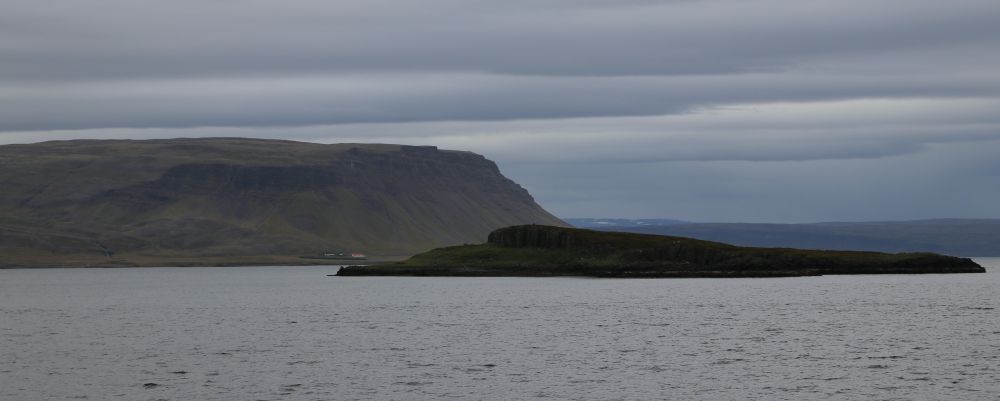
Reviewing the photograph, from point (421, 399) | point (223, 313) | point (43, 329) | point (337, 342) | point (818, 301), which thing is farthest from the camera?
point (818, 301)

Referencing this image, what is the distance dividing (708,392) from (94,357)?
4099 cm

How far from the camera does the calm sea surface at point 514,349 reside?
6812 cm

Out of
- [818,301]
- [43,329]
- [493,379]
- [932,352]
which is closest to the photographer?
[493,379]

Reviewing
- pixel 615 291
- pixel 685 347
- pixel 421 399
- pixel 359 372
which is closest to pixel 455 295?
pixel 615 291

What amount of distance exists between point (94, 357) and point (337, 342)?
17679mm

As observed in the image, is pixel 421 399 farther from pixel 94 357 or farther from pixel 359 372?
pixel 94 357

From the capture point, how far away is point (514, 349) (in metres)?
90.0

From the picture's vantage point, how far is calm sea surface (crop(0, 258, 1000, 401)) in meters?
68.1

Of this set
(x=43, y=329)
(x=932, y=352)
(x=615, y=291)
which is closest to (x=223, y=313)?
(x=43, y=329)

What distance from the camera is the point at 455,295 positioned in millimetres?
175375

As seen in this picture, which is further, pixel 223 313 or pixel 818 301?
pixel 818 301

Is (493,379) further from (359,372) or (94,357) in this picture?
(94,357)

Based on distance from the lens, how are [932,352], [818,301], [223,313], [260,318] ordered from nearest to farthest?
[932,352] < [260,318] < [223,313] < [818,301]

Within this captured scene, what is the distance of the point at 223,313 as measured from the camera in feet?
449
